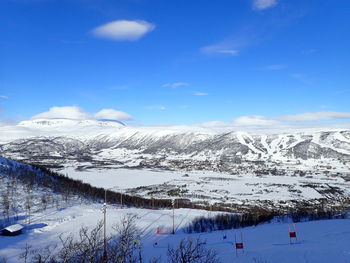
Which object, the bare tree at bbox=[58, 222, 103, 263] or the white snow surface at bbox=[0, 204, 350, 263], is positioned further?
the white snow surface at bbox=[0, 204, 350, 263]

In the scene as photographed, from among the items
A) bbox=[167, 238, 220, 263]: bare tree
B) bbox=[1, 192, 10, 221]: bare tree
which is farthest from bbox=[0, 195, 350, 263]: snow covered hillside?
bbox=[1, 192, 10, 221]: bare tree

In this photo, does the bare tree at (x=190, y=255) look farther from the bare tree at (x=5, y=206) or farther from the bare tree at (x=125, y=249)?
the bare tree at (x=5, y=206)

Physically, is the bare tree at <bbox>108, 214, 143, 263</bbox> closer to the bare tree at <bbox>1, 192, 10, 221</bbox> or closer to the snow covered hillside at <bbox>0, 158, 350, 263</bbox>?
the snow covered hillside at <bbox>0, 158, 350, 263</bbox>

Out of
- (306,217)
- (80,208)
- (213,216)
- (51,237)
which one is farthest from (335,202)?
(51,237)

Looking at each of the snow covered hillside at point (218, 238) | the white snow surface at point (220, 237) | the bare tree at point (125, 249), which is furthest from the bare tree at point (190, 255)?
the bare tree at point (125, 249)

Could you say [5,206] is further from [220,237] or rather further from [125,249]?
[125,249]

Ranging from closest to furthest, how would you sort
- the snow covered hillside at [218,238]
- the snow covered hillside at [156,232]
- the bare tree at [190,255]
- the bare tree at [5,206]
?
the bare tree at [190,255] → the snow covered hillside at [218,238] → the snow covered hillside at [156,232] → the bare tree at [5,206]

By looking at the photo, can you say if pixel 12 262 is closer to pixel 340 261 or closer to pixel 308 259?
pixel 308 259

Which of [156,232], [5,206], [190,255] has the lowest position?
[156,232]

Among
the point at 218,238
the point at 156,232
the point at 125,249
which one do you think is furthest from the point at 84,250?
the point at 156,232

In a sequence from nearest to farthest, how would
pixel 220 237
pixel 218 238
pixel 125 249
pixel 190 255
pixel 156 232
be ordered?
pixel 190 255 < pixel 125 249 < pixel 218 238 < pixel 220 237 < pixel 156 232

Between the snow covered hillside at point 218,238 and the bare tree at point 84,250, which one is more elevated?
the bare tree at point 84,250
